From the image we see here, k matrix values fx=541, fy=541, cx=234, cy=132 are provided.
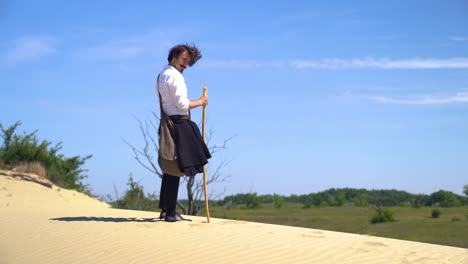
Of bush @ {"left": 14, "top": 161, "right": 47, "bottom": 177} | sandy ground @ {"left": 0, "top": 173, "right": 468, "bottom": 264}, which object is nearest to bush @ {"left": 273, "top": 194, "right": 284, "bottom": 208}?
bush @ {"left": 14, "top": 161, "right": 47, "bottom": 177}

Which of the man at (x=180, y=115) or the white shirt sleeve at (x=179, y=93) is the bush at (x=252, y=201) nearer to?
the man at (x=180, y=115)

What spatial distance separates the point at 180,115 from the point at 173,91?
0.34 meters

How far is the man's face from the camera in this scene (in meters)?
6.55

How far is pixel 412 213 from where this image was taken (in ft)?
104

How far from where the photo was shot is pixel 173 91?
6270 mm

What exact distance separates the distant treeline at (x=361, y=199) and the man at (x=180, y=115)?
27099 millimetres

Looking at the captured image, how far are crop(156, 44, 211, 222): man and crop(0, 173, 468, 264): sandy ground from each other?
500 mm

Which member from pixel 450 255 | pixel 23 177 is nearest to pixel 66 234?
pixel 450 255

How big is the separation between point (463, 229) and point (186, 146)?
18217 millimetres

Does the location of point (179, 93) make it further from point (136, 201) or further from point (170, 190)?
point (136, 201)

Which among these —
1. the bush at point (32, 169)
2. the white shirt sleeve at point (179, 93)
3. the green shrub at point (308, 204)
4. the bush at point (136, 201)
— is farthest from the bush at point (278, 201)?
the white shirt sleeve at point (179, 93)

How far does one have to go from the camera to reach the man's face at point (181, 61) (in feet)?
21.5

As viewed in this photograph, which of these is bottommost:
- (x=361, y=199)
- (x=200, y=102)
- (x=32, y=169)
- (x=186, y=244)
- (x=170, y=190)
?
(x=186, y=244)

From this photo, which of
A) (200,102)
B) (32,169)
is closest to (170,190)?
(200,102)
